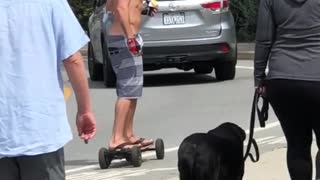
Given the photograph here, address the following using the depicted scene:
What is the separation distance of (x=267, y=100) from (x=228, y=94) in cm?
737

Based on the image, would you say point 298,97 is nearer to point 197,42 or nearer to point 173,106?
point 173,106

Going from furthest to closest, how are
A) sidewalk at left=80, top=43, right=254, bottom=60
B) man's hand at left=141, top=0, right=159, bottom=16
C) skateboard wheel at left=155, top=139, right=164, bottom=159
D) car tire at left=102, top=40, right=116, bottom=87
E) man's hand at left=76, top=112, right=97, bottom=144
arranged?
sidewalk at left=80, top=43, right=254, bottom=60
car tire at left=102, top=40, right=116, bottom=87
man's hand at left=141, top=0, right=159, bottom=16
skateboard wheel at left=155, top=139, right=164, bottom=159
man's hand at left=76, top=112, right=97, bottom=144

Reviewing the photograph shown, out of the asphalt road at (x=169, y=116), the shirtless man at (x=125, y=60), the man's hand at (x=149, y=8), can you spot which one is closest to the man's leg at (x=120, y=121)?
the shirtless man at (x=125, y=60)

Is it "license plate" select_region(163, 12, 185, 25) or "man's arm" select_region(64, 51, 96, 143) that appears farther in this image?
"license plate" select_region(163, 12, 185, 25)

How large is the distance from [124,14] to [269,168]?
72.0 inches

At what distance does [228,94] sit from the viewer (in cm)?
1276

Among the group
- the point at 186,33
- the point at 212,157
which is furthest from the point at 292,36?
the point at 186,33

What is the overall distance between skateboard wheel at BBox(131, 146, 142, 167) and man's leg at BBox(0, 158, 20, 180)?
376cm

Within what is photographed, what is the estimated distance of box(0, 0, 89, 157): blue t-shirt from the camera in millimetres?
3742

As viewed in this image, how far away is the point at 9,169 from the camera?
3.83m

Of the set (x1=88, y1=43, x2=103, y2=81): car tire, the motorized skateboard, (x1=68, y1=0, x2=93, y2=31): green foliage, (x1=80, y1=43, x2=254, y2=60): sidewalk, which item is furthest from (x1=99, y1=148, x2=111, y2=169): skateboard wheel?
(x1=68, y1=0, x2=93, y2=31): green foliage

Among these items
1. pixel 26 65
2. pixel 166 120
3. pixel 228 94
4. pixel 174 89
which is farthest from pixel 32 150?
pixel 174 89

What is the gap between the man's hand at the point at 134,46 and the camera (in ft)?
24.8

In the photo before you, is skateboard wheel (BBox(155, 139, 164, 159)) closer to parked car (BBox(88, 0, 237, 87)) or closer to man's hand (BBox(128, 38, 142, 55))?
man's hand (BBox(128, 38, 142, 55))
